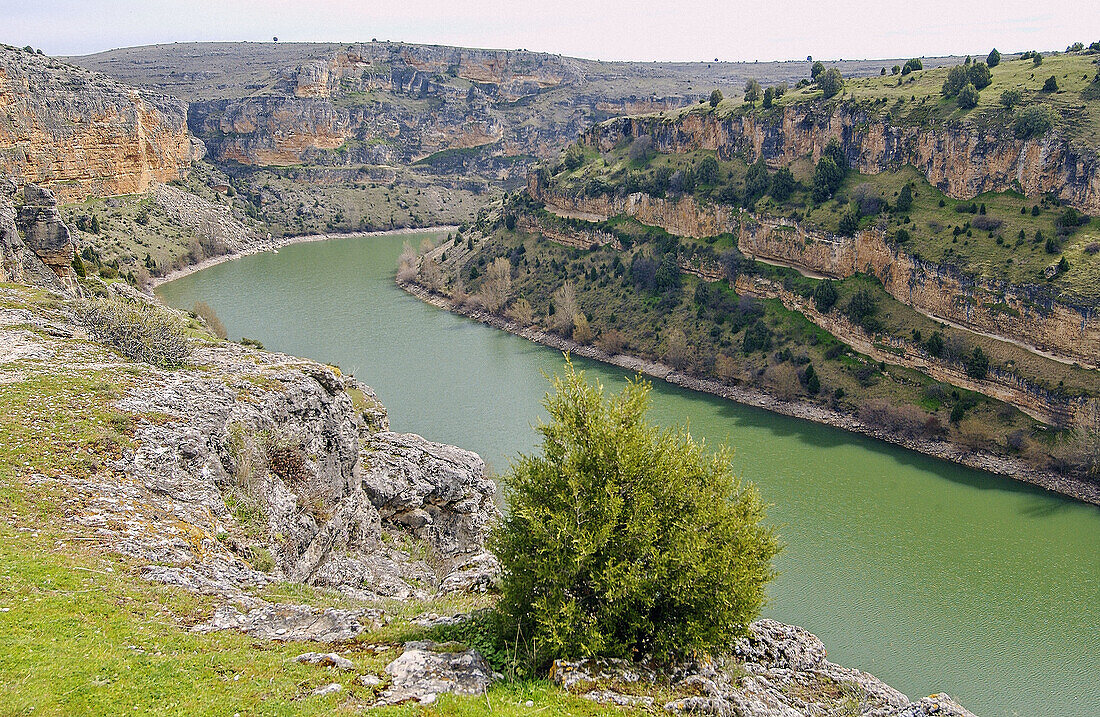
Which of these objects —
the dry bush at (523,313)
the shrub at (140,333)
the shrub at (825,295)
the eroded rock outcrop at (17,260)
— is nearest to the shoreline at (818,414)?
the dry bush at (523,313)

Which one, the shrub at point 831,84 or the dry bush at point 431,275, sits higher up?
the shrub at point 831,84

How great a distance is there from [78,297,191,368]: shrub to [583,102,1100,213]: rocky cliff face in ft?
138

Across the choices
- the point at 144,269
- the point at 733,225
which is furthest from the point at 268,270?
the point at 733,225

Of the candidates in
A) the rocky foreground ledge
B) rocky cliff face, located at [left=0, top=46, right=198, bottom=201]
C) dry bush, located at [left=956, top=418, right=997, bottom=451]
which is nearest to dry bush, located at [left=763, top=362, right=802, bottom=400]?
dry bush, located at [left=956, top=418, right=997, bottom=451]

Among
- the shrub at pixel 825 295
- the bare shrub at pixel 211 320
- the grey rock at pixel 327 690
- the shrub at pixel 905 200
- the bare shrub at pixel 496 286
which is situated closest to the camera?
the grey rock at pixel 327 690

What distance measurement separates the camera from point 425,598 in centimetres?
1402

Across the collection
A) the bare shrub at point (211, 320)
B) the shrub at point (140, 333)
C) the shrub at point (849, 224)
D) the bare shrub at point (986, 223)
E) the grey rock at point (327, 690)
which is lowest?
the bare shrub at point (211, 320)

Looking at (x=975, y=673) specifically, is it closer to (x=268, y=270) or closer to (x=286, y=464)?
(x=286, y=464)

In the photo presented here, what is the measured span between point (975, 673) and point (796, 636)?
10157mm

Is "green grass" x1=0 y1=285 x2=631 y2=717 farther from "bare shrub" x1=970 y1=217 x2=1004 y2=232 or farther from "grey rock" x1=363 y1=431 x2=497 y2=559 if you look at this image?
"bare shrub" x1=970 y1=217 x2=1004 y2=232

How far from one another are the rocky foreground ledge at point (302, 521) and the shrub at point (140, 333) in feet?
1.66

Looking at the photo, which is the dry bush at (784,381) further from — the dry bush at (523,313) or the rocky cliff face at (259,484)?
the rocky cliff face at (259,484)

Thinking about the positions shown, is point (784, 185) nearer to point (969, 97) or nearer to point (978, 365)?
point (969, 97)

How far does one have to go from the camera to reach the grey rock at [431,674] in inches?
317
